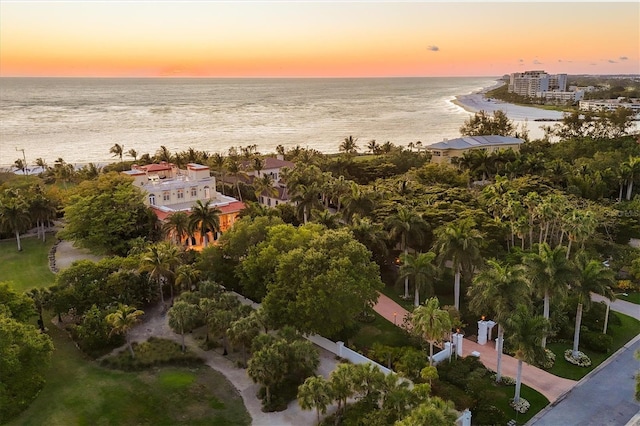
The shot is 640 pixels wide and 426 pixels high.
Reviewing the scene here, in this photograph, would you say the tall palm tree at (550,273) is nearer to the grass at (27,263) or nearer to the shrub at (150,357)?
the shrub at (150,357)

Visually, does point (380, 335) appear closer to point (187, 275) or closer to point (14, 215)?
point (187, 275)

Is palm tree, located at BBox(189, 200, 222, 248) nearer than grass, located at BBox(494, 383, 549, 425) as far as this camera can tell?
No

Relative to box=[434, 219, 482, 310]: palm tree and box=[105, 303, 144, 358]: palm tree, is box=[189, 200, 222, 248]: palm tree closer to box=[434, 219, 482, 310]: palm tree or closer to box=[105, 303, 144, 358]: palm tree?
box=[105, 303, 144, 358]: palm tree

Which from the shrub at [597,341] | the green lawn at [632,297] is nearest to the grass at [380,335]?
the shrub at [597,341]

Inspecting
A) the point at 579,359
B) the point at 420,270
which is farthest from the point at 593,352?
the point at 420,270

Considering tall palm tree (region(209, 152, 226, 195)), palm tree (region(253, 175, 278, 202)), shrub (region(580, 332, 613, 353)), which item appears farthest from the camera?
tall palm tree (region(209, 152, 226, 195))

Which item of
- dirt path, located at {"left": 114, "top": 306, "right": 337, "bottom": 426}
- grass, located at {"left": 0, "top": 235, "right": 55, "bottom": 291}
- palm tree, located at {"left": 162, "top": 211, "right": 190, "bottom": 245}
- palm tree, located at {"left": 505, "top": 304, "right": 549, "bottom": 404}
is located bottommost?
dirt path, located at {"left": 114, "top": 306, "right": 337, "bottom": 426}

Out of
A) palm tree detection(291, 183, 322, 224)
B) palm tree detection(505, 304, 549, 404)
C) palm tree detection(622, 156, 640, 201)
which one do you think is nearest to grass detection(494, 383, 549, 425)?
palm tree detection(505, 304, 549, 404)

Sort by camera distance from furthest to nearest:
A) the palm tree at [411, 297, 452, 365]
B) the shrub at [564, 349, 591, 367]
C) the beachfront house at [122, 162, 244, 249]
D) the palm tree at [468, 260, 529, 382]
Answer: the beachfront house at [122, 162, 244, 249] → the shrub at [564, 349, 591, 367] → the palm tree at [468, 260, 529, 382] → the palm tree at [411, 297, 452, 365]
